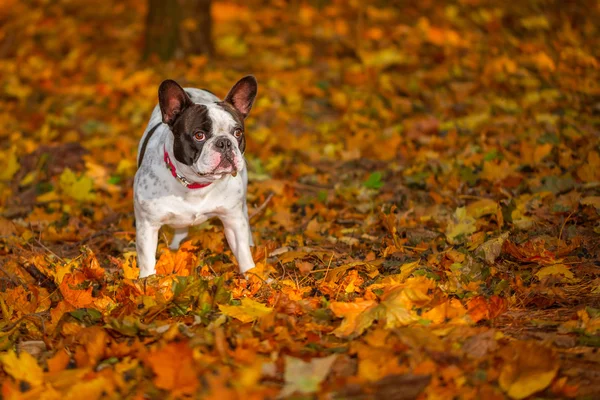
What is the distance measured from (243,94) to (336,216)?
4.85ft

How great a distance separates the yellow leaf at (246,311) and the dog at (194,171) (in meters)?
0.93

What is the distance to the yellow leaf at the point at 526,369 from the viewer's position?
307cm

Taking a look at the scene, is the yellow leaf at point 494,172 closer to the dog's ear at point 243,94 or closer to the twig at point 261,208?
the twig at point 261,208

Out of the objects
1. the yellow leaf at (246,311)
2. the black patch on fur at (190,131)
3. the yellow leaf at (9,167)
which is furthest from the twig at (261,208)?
the yellow leaf at (9,167)

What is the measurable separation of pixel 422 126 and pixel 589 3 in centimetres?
549

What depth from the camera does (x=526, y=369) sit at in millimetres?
3180

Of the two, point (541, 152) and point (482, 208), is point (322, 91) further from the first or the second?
point (482, 208)

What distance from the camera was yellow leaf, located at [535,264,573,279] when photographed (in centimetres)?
432

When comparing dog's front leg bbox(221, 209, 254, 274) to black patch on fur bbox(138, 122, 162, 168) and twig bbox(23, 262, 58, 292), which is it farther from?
twig bbox(23, 262, 58, 292)

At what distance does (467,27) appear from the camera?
11.2 m

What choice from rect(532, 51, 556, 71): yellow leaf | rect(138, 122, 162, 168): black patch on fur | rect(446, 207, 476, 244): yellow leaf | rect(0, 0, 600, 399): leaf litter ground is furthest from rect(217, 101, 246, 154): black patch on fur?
rect(532, 51, 556, 71): yellow leaf

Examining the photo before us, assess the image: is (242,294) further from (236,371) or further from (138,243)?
(236,371)

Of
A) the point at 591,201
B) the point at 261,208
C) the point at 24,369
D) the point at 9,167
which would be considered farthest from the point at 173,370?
the point at 9,167

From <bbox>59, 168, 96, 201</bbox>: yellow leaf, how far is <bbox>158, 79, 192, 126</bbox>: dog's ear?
2.02 m
